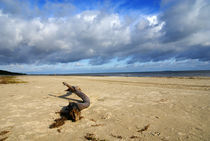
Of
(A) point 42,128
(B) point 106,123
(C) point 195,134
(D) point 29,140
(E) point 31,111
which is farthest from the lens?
A: (E) point 31,111

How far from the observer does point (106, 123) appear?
4.32 metres

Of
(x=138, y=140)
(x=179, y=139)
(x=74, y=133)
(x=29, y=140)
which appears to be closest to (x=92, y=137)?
(x=74, y=133)

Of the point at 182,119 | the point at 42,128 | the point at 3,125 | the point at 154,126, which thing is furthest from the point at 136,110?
the point at 3,125

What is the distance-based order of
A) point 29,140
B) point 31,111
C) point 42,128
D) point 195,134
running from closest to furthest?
point 29,140 → point 195,134 → point 42,128 → point 31,111

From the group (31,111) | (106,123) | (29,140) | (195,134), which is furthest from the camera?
(31,111)

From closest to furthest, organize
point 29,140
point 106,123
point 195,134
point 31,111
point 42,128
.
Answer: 1. point 29,140
2. point 195,134
3. point 42,128
4. point 106,123
5. point 31,111

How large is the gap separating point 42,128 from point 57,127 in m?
0.50

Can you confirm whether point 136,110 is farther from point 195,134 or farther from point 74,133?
point 74,133

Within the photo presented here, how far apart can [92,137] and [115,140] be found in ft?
2.33

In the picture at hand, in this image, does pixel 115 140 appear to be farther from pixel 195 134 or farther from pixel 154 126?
pixel 195 134

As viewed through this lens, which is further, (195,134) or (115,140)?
(195,134)

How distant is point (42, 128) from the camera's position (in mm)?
3906

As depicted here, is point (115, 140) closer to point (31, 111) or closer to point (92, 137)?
point (92, 137)

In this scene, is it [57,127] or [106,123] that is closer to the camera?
[57,127]
